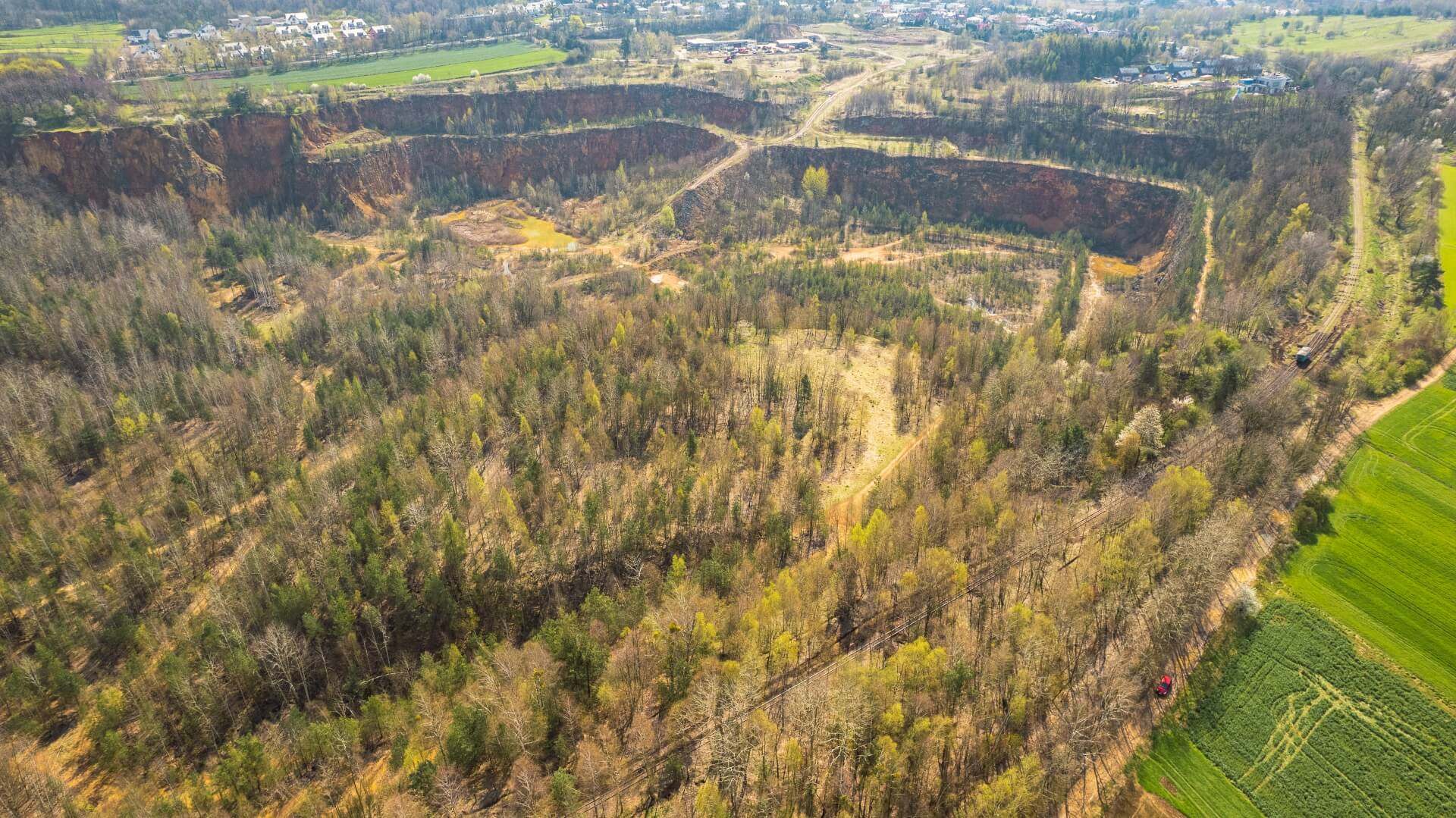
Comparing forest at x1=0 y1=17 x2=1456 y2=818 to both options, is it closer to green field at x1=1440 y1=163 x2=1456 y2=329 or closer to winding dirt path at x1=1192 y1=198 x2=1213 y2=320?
winding dirt path at x1=1192 y1=198 x2=1213 y2=320

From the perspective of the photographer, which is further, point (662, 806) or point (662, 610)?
point (662, 610)

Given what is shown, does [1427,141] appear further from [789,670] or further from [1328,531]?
[789,670]

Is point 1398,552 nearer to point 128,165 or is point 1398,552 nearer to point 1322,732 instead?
Result: point 1322,732

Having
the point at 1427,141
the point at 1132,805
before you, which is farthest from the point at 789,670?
the point at 1427,141

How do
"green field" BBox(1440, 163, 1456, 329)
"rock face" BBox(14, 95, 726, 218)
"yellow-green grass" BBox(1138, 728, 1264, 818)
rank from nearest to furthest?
"yellow-green grass" BBox(1138, 728, 1264, 818)
"green field" BBox(1440, 163, 1456, 329)
"rock face" BBox(14, 95, 726, 218)

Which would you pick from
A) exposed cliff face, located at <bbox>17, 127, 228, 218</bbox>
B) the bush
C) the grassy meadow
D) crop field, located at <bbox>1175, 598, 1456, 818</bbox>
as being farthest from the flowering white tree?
exposed cliff face, located at <bbox>17, 127, 228, 218</bbox>

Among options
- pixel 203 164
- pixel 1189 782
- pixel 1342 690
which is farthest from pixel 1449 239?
pixel 203 164

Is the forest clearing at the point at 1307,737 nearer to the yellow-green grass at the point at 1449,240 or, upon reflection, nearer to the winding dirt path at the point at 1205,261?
the winding dirt path at the point at 1205,261
